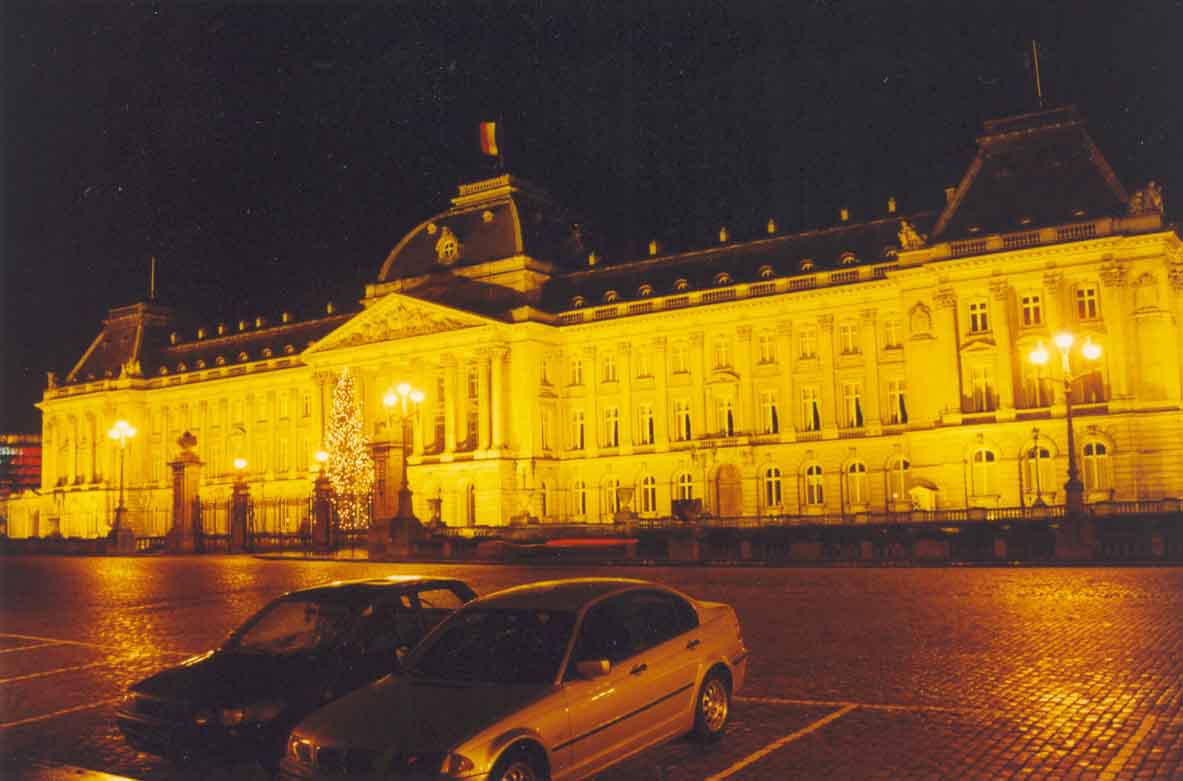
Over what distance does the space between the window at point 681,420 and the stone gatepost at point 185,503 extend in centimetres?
2662

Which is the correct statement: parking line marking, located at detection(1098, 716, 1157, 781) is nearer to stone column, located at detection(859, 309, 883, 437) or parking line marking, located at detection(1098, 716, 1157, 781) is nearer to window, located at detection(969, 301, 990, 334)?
window, located at detection(969, 301, 990, 334)

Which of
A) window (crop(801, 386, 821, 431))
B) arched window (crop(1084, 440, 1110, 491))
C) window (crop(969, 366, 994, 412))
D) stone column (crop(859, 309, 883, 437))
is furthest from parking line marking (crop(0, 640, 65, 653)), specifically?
window (crop(801, 386, 821, 431))

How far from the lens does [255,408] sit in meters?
84.3

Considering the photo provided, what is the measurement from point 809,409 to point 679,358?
335 inches

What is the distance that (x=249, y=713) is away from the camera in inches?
353

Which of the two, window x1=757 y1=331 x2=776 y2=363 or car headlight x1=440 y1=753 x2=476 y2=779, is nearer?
car headlight x1=440 y1=753 x2=476 y2=779

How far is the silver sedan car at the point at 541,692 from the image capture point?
7062 mm

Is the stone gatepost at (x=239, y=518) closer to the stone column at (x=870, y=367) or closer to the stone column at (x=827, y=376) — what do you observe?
the stone column at (x=827, y=376)

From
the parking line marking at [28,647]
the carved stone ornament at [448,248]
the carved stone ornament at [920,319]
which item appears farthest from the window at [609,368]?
the parking line marking at [28,647]

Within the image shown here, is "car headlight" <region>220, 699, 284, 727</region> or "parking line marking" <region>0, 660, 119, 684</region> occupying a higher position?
"car headlight" <region>220, 699, 284, 727</region>

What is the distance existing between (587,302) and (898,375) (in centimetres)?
1982

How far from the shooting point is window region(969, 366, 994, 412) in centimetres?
5069

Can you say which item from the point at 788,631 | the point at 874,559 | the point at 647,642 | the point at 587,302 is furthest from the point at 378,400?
the point at 647,642

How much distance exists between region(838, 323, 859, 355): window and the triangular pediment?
20395 millimetres
